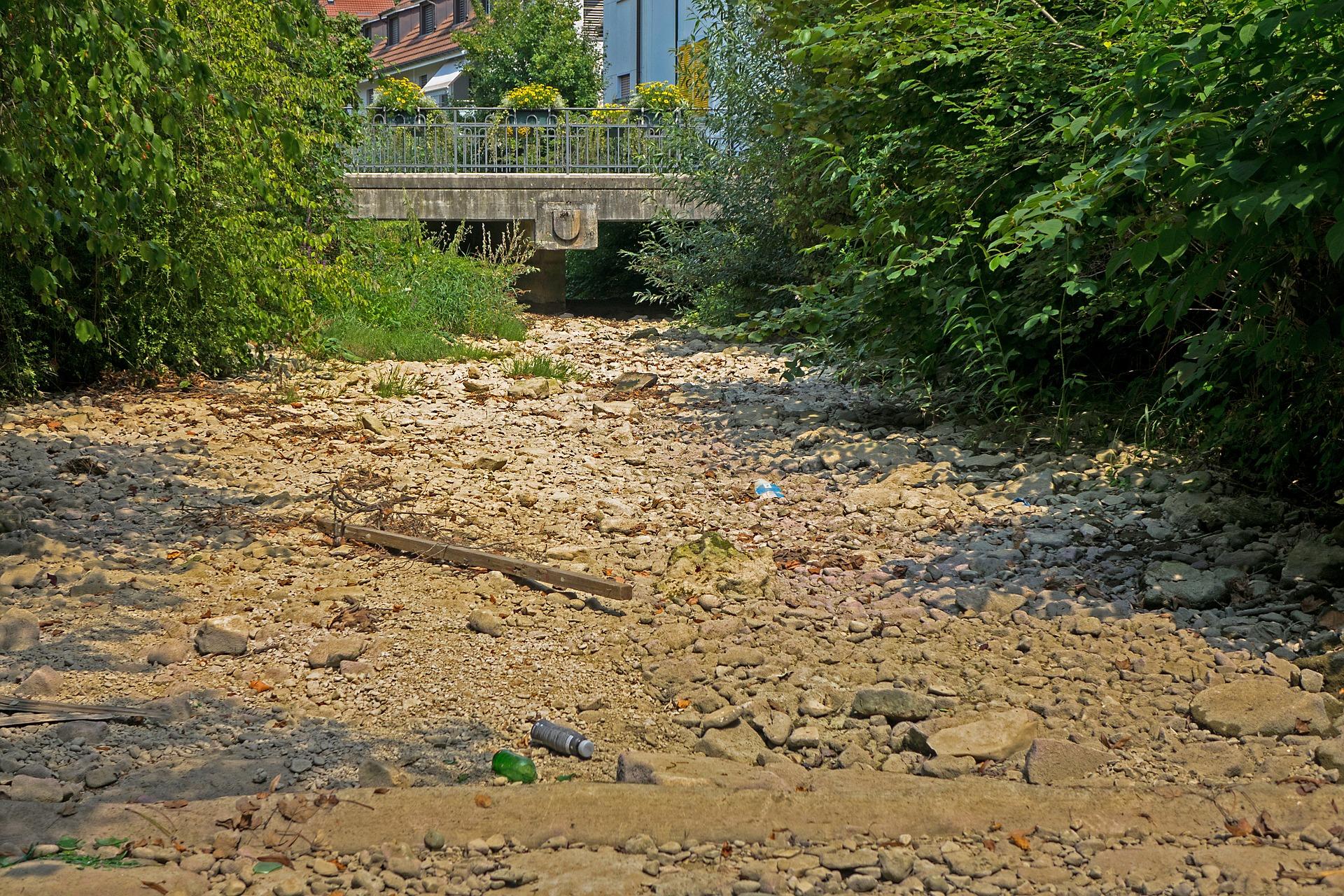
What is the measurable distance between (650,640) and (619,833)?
1565 mm

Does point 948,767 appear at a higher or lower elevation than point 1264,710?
lower

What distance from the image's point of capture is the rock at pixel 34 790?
3057mm

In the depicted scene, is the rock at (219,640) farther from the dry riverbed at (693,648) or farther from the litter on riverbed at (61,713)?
the litter on riverbed at (61,713)

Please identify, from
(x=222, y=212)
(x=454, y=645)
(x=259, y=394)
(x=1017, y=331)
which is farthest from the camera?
(x=259, y=394)

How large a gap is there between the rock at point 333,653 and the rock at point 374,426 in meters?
3.87

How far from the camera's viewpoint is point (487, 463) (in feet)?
23.6

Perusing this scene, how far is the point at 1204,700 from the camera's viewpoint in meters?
3.73

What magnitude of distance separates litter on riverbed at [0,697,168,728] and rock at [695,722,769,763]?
5.66 ft

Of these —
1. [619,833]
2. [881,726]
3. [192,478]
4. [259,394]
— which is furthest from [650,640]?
[259,394]

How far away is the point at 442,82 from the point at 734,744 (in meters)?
35.2

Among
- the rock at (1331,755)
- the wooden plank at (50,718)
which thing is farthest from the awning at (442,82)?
the rock at (1331,755)

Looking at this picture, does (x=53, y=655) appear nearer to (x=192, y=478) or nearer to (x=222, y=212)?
(x=192, y=478)

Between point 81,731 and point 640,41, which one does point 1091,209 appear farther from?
point 640,41

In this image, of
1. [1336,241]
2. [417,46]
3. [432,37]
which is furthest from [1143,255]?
[417,46]
